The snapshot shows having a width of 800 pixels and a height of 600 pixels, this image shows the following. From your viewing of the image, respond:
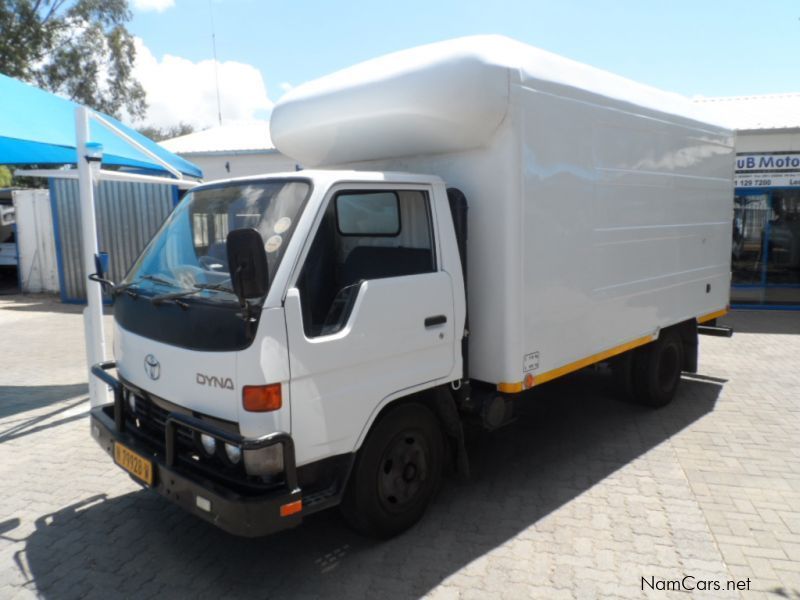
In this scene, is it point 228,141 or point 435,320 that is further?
point 228,141

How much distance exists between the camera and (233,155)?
15.8m

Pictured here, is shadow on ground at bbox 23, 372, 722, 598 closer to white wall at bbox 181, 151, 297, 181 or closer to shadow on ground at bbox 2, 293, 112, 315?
shadow on ground at bbox 2, 293, 112, 315

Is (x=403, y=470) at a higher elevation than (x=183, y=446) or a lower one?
lower

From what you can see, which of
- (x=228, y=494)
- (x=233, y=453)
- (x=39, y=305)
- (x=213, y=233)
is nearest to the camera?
(x=228, y=494)

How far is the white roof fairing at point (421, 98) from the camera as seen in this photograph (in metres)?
3.66

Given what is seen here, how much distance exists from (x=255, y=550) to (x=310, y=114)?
2986 millimetres

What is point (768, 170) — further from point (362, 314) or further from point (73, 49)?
point (73, 49)

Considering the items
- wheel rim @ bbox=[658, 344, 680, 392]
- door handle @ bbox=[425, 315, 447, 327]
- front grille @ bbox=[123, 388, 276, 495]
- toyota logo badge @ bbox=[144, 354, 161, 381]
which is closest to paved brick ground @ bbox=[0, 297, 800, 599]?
wheel rim @ bbox=[658, 344, 680, 392]

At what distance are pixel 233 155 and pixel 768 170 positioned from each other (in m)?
12.3

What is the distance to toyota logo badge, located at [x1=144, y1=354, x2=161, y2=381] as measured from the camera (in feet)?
11.0

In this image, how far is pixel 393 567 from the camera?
3.47 meters

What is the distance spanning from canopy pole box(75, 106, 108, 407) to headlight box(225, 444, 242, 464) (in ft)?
9.22

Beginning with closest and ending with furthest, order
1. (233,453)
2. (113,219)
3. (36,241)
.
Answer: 1. (233,453)
2. (113,219)
3. (36,241)

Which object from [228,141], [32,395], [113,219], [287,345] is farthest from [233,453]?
[228,141]
